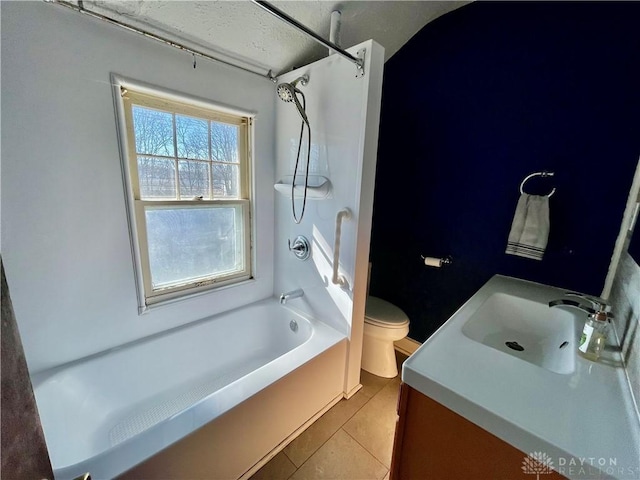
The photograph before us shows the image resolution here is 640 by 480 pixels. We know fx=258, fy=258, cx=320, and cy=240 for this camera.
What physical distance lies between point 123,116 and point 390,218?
1.86 m

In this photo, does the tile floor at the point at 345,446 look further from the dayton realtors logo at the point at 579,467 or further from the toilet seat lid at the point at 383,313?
the dayton realtors logo at the point at 579,467

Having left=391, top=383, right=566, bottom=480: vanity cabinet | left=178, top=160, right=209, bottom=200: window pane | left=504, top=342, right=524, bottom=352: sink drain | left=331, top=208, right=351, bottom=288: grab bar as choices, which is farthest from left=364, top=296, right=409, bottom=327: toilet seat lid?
left=178, top=160, right=209, bottom=200: window pane

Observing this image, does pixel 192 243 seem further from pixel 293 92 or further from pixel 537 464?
pixel 537 464

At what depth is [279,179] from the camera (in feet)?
6.60

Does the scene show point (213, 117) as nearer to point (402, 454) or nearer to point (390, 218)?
point (390, 218)

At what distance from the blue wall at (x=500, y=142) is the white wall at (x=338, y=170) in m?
0.62

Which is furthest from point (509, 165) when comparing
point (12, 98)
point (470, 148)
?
point (12, 98)

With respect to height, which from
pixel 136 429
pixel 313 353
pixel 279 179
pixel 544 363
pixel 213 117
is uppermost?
pixel 213 117

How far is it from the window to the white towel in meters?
1.77

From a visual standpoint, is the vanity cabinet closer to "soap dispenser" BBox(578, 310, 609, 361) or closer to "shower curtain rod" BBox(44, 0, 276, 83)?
"soap dispenser" BBox(578, 310, 609, 361)

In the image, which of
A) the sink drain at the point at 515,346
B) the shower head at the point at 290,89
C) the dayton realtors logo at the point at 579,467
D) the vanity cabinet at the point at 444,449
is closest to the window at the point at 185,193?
the shower head at the point at 290,89

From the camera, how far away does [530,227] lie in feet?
4.72

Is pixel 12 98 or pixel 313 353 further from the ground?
pixel 12 98

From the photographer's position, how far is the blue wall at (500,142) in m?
1.28
